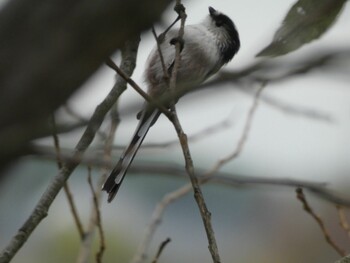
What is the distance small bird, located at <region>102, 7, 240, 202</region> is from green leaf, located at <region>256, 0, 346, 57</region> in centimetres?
158

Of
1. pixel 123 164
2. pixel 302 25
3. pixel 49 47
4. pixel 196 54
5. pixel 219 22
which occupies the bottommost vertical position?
pixel 49 47

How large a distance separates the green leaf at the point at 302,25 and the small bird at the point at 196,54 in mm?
1578

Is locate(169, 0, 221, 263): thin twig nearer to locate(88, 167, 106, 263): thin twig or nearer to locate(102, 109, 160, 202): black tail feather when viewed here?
locate(102, 109, 160, 202): black tail feather

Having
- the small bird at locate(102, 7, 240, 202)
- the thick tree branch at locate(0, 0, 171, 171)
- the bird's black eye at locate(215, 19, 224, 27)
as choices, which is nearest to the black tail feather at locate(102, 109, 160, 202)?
the small bird at locate(102, 7, 240, 202)

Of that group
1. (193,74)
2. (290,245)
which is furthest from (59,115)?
(290,245)

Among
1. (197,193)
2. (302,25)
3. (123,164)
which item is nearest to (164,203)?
(123,164)

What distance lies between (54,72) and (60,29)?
0.04 meters

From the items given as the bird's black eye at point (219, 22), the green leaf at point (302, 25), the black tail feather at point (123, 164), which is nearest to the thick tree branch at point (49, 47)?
the green leaf at point (302, 25)

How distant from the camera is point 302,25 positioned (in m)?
1.29

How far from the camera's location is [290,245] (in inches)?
572

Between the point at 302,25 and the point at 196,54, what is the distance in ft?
7.35

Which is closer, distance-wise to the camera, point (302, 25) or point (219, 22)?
point (302, 25)

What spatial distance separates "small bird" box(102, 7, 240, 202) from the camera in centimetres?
323

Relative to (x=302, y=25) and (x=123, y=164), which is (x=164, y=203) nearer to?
(x=123, y=164)
